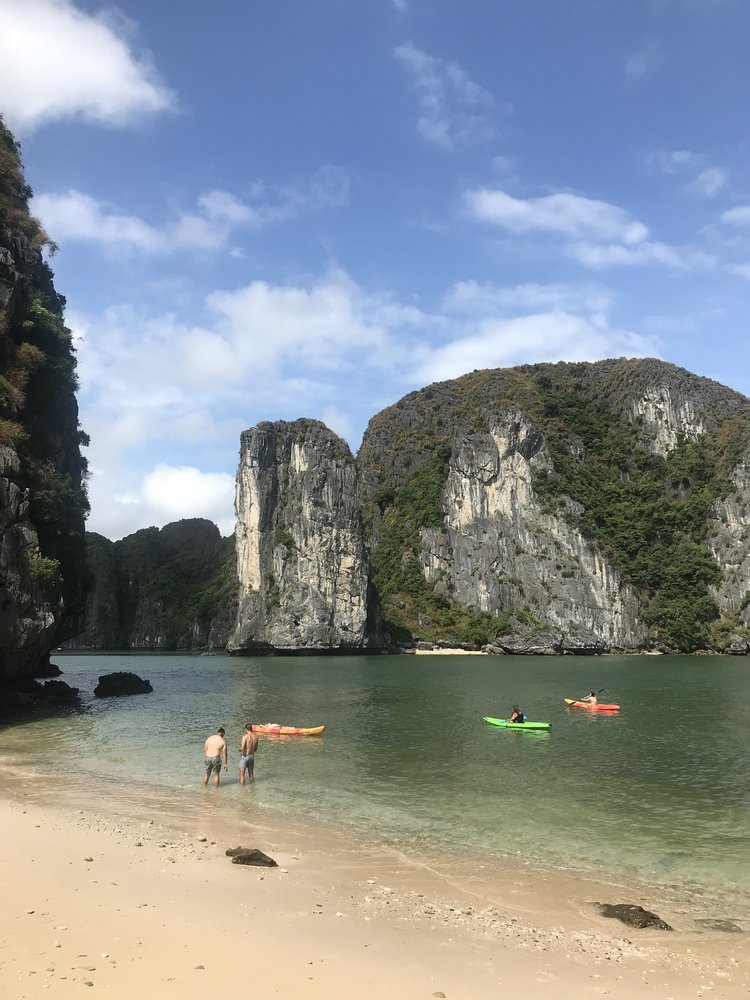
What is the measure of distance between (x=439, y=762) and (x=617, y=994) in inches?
511

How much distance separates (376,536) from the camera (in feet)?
417

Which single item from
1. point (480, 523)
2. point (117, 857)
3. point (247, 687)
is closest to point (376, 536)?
point (480, 523)

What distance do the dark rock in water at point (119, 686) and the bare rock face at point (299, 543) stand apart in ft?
145

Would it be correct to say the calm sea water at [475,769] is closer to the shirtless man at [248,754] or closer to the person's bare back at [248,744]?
the shirtless man at [248,754]

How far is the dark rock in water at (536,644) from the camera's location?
90912 mm

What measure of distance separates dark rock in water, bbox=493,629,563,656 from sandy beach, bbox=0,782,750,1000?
84.3 meters

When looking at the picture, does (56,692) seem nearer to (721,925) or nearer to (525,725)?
(525,725)

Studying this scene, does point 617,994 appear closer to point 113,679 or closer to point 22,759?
point 22,759

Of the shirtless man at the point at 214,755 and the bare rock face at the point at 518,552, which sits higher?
the bare rock face at the point at 518,552

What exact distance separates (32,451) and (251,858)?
79.9 ft

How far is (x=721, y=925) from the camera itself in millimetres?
8320

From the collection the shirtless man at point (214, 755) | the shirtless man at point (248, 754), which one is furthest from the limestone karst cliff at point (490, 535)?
the shirtless man at point (214, 755)

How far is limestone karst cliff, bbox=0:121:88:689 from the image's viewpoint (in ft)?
79.2

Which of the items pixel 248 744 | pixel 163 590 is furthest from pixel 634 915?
pixel 163 590
